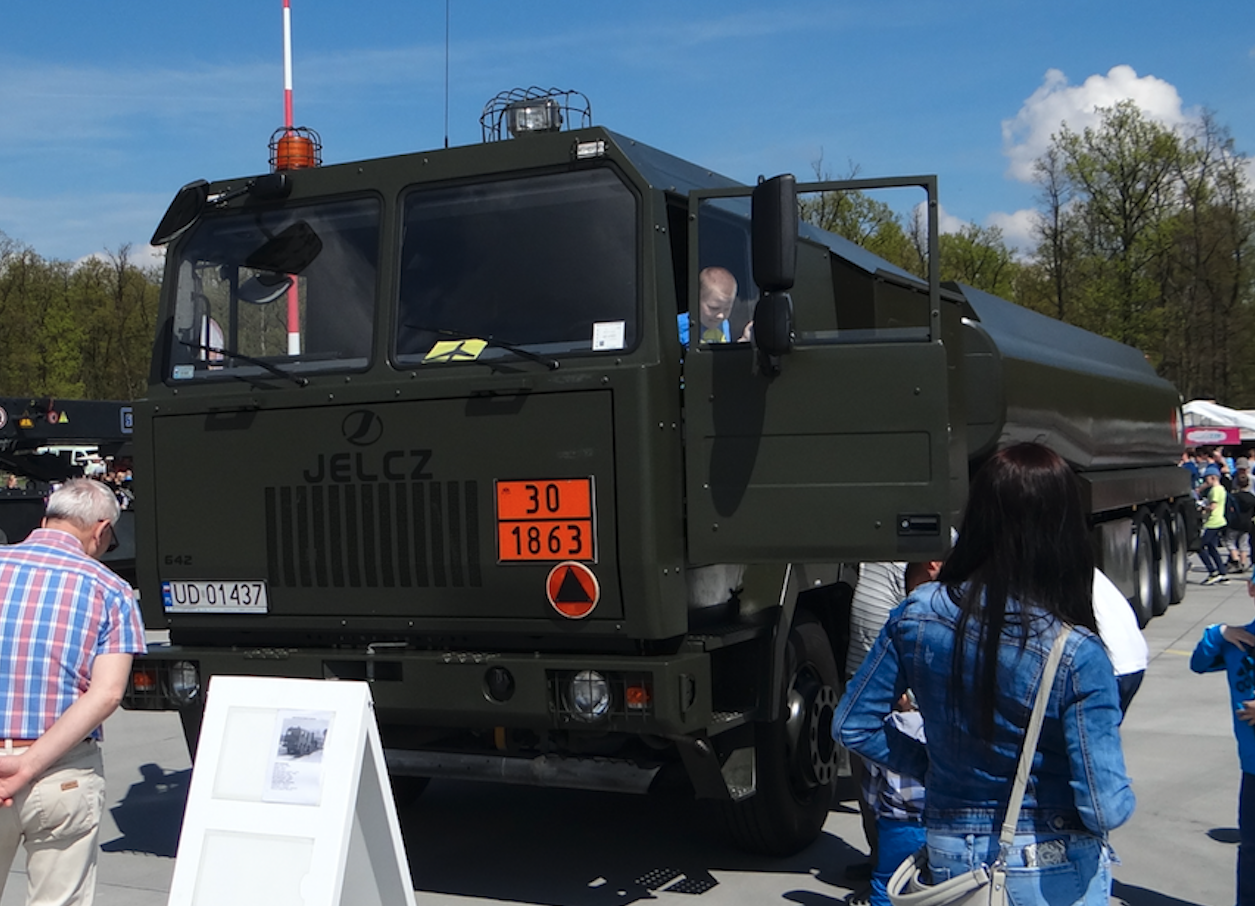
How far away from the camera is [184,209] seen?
6.12 meters

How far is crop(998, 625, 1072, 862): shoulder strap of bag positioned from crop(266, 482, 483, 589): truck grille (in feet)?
10.1

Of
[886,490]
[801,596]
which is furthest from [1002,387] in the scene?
[886,490]

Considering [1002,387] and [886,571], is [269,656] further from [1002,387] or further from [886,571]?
[1002,387]

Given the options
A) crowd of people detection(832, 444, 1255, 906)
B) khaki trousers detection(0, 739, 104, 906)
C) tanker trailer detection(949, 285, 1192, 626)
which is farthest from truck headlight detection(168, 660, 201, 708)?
tanker trailer detection(949, 285, 1192, 626)

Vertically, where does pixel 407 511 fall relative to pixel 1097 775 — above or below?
above

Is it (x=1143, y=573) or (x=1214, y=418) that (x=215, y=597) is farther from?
(x=1214, y=418)

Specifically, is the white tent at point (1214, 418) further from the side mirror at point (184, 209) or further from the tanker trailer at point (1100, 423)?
the side mirror at point (184, 209)

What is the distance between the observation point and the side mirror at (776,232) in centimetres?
484

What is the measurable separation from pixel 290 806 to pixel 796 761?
2.72m

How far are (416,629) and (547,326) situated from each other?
131 cm

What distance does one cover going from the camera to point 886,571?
18.0ft

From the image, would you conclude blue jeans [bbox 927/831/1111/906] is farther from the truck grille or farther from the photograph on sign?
the truck grille

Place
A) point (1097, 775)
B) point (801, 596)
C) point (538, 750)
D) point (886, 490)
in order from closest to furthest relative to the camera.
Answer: point (1097, 775), point (886, 490), point (538, 750), point (801, 596)

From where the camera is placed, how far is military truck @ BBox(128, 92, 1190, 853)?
5066 mm
